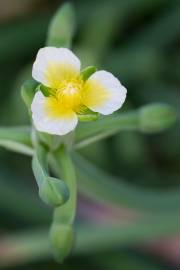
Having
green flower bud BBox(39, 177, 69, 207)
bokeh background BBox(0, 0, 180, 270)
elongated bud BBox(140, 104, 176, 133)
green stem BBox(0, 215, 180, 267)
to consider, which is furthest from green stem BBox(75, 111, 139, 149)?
bokeh background BBox(0, 0, 180, 270)

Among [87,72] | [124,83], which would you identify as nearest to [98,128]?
[87,72]

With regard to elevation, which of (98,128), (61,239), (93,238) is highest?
(98,128)

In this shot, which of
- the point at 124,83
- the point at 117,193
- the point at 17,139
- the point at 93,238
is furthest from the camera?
the point at 124,83

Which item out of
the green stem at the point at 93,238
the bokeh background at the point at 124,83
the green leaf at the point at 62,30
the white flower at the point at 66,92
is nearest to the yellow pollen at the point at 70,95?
the white flower at the point at 66,92

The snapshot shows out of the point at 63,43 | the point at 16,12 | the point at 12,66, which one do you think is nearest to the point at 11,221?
the point at 12,66

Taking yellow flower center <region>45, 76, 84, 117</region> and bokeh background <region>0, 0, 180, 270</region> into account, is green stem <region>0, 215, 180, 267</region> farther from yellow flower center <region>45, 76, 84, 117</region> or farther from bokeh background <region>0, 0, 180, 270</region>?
yellow flower center <region>45, 76, 84, 117</region>

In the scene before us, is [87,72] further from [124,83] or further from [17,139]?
[124,83]
